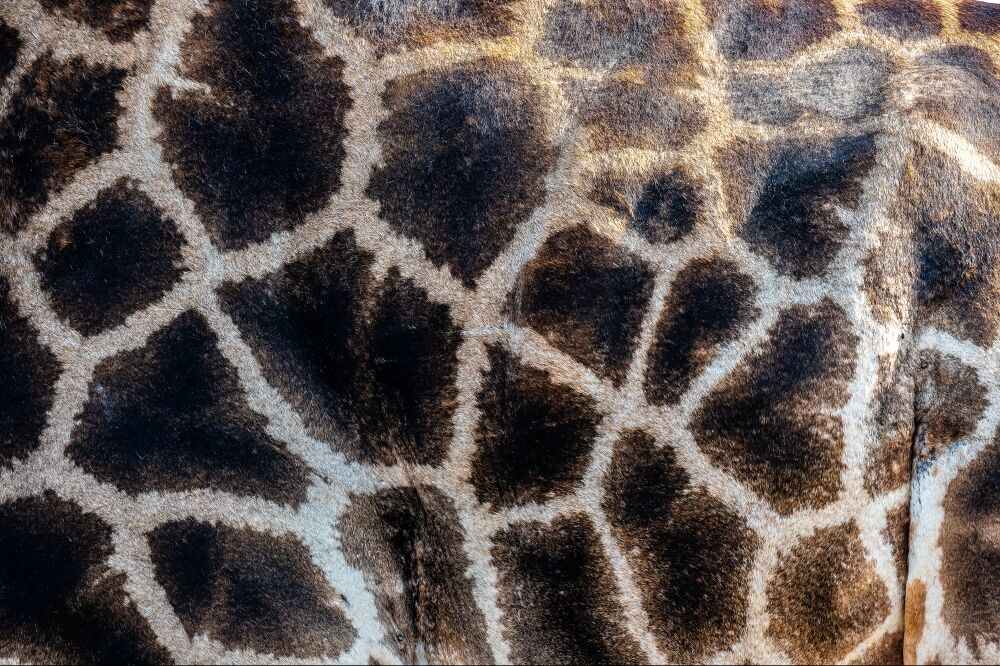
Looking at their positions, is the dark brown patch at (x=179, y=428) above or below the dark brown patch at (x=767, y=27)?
below

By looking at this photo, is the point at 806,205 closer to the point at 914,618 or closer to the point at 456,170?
the point at 456,170

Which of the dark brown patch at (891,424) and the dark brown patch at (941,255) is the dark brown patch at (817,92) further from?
the dark brown patch at (891,424)

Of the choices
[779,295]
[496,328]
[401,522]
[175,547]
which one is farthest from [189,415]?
[779,295]

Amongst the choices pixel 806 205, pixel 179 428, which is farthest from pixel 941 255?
pixel 179 428

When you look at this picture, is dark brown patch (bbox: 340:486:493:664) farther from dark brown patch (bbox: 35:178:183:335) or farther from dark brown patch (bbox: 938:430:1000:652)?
dark brown patch (bbox: 938:430:1000:652)

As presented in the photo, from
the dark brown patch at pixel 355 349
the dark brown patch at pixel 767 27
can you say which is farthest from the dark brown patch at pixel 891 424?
the dark brown patch at pixel 355 349

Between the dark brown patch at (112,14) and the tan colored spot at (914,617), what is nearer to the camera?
the dark brown patch at (112,14)

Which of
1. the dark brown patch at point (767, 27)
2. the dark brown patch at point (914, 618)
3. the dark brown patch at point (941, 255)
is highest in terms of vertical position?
the dark brown patch at point (767, 27)
